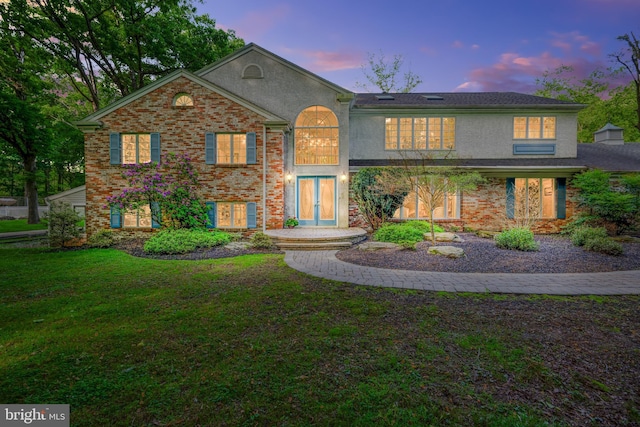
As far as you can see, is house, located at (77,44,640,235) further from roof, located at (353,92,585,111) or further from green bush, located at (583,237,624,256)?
green bush, located at (583,237,624,256)

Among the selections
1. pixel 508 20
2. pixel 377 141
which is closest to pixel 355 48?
pixel 508 20

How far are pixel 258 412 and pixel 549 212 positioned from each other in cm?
1606

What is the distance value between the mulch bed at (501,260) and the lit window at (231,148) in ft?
20.1

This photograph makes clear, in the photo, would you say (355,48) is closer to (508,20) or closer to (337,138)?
(508,20)

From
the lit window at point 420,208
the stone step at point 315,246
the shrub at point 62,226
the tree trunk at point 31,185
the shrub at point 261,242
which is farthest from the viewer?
the tree trunk at point 31,185

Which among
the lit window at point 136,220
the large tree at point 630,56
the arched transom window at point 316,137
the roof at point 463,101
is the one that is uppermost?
the large tree at point 630,56

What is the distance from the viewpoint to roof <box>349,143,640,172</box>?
12852 millimetres

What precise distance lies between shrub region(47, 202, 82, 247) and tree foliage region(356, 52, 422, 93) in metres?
22.8

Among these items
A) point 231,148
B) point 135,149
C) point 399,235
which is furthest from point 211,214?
point 399,235

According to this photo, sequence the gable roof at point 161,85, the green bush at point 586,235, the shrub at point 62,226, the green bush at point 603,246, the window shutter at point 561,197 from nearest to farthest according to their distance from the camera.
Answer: the green bush at point 603,246
the green bush at point 586,235
the shrub at point 62,226
the gable roof at point 161,85
the window shutter at point 561,197

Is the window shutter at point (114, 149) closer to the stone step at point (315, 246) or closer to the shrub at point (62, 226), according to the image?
the shrub at point (62, 226)

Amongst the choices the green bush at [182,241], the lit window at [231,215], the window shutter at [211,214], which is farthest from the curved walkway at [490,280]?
the window shutter at [211,214]

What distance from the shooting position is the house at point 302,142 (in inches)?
473

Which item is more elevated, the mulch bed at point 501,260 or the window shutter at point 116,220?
the window shutter at point 116,220
